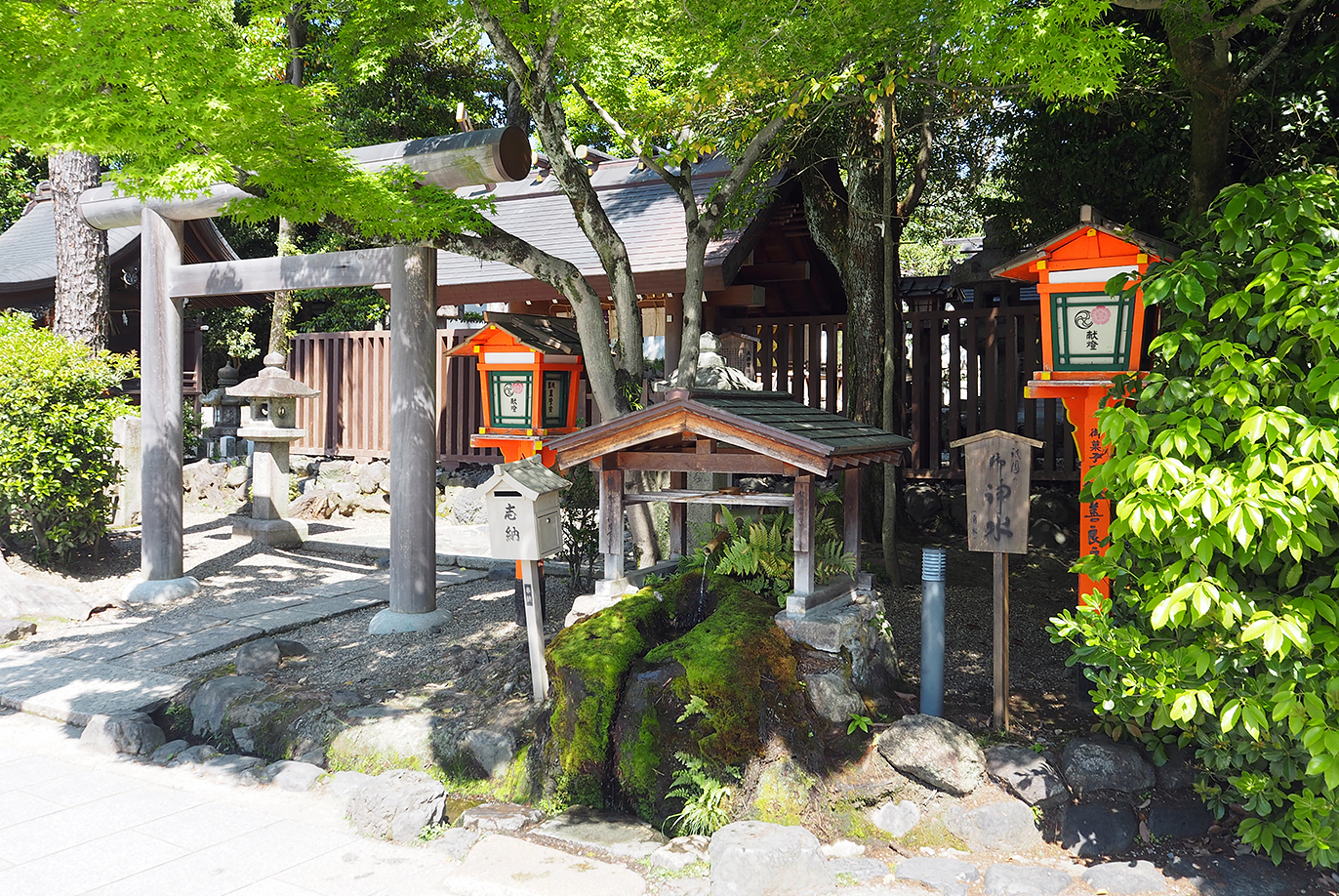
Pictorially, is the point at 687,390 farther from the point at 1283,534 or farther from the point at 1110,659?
the point at 1283,534

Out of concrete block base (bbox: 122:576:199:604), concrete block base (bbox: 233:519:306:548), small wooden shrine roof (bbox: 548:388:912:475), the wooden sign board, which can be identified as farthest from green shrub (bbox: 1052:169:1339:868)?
concrete block base (bbox: 233:519:306:548)

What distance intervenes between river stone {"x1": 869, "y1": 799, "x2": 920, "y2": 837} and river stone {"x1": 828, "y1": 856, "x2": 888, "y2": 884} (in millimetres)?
339

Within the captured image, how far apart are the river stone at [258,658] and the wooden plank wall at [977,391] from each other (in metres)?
6.83

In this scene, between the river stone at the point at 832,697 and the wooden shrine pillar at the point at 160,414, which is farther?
the wooden shrine pillar at the point at 160,414

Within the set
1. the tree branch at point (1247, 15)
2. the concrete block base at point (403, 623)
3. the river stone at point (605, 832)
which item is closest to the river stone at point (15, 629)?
the concrete block base at point (403, 623)

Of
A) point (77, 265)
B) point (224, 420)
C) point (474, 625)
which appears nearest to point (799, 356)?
point (474, 625)

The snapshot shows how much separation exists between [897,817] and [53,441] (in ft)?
31.7

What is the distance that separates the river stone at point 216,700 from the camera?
6426 millimetres

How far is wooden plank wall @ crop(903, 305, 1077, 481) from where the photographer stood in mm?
10031

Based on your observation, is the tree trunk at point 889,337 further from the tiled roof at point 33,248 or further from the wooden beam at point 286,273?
the tiled roof at point 33,248

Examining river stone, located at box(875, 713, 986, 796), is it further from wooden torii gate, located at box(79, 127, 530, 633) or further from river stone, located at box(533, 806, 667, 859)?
wooden torii gate, located at box(79, 127, 530, 633)

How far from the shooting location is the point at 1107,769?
495cm

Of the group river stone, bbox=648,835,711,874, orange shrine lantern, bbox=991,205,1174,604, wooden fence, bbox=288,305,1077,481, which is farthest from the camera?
wooden fence, bbox=288,305,1077,481

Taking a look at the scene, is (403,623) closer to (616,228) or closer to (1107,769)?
→ (1107,769)
